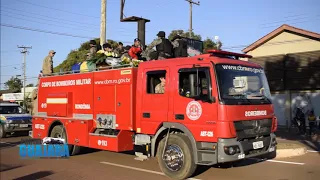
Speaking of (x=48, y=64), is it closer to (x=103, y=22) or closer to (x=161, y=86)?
(x=103, y=22)

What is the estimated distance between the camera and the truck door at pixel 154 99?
301 inches

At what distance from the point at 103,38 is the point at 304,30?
11.9 m

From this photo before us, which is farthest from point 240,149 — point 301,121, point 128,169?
point 301,121

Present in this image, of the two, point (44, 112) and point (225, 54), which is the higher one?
point (225, 54)

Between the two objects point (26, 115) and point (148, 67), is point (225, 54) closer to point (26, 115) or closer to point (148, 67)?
point (148, 67)

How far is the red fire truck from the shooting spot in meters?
6.72

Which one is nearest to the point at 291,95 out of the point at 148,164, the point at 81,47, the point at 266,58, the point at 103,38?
the point at 266,58

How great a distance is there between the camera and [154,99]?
7875 millimetres

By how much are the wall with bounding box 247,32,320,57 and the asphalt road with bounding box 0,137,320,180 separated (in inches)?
452

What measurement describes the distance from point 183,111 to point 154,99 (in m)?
0.93

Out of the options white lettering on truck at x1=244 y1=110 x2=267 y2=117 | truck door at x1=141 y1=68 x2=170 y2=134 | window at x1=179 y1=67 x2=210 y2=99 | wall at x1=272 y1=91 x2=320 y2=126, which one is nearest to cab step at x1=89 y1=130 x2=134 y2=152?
truck door at x1=141 y1=68 x2=170 y2=134

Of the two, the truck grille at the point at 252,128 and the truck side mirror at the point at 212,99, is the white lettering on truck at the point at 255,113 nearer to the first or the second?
the truck grille at the point at 252,128

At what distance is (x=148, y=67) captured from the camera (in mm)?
8086

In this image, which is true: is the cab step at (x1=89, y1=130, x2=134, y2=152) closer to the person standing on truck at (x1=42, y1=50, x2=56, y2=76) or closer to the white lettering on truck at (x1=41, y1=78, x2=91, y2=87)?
the white lettering on truck at (x1=41, y1=78, x2=91, y2=87)
